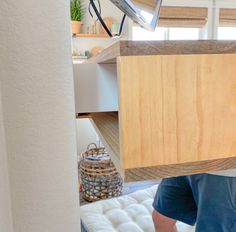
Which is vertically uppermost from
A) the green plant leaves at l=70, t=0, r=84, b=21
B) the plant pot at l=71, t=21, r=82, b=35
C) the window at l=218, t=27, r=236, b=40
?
the green plant leaves at l=70, t=0, r=84, b=21

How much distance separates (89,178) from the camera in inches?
90.0

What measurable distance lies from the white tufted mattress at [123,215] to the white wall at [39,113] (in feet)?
3.97

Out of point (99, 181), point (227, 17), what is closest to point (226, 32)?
point (227, 17)

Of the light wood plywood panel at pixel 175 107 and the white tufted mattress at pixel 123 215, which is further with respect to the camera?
the white tufted mattress at pixel 123 215

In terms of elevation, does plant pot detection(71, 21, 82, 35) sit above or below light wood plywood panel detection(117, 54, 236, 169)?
above

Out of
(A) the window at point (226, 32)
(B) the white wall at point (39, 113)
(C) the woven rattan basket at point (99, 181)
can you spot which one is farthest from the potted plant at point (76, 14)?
(B) the white wall at point (39, 113)

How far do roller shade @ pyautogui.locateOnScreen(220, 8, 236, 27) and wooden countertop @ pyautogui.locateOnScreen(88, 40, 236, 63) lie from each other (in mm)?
3253

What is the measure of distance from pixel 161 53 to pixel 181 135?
12 cm

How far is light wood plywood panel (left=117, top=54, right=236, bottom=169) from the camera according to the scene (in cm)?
36

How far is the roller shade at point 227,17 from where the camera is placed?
10.6ft

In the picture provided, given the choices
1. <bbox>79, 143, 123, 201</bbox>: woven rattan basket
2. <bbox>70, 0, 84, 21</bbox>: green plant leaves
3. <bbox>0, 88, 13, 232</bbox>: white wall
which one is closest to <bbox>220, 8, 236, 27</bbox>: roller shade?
<bbox>70, 0, 84, 21</bbox>: green plant leaves

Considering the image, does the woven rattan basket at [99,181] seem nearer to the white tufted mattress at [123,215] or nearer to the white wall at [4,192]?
the white tufted mattress at [123,215]

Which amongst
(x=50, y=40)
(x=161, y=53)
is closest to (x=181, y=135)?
(x=161, y=53)

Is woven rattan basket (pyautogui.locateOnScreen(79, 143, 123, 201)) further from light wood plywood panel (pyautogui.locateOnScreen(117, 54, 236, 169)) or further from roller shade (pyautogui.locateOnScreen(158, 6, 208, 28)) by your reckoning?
light wood plywood panel (pyautogui.locateOnScreen(117, 54, 236, 169))
